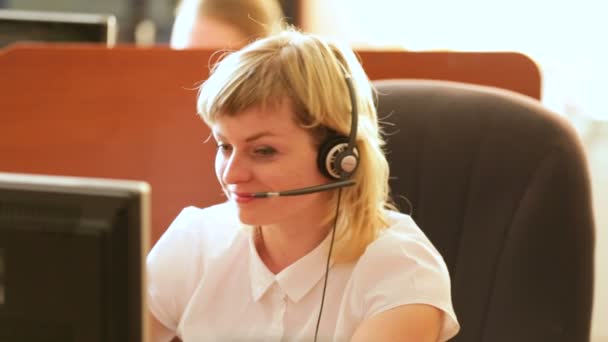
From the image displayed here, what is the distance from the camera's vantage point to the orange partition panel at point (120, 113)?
1517 mm

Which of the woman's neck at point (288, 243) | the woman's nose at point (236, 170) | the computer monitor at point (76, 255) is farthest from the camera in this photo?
the woman's neck at point (288, 243)

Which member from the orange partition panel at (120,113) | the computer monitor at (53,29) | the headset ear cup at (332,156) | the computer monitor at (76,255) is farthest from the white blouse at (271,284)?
the computer monitor at (53,29)

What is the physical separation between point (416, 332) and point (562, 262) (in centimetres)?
26

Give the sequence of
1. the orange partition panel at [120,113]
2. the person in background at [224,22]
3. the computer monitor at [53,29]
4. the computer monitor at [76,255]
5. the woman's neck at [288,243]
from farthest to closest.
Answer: the person in background at [224,22]
the computer monitor at [53,29]
the orange partition panel at [120,113]
the woman's neck at [288,243]
the computer monitor at [76,255]

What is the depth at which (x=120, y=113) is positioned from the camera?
1.54 m

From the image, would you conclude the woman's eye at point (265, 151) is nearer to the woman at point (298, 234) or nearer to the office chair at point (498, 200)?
the woman at point (298, 234)

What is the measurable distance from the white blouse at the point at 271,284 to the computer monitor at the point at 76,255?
52 centimetres

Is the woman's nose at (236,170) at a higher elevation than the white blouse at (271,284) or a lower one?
higher

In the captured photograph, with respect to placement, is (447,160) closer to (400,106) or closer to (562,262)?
(400,106)

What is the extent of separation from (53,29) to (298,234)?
109 centimetres

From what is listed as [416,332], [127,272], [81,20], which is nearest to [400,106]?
[416,332]

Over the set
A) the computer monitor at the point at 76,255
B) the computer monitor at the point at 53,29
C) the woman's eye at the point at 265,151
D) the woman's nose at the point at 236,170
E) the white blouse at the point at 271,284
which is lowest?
the computer monitor at the point at 53,29

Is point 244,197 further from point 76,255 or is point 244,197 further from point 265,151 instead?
point 76,255

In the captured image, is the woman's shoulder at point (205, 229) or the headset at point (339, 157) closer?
the headset at point (339, 157)
